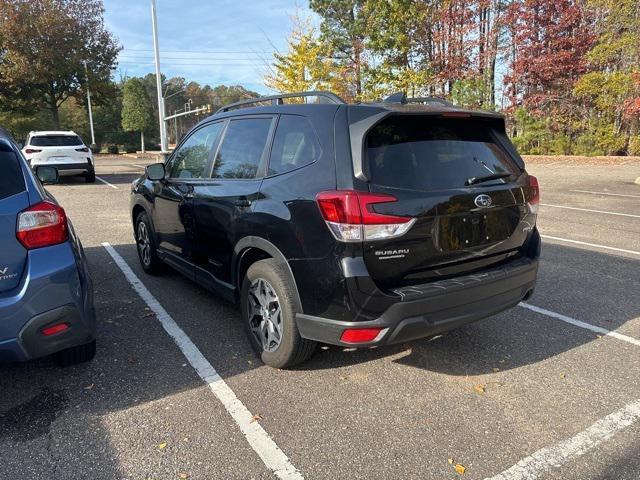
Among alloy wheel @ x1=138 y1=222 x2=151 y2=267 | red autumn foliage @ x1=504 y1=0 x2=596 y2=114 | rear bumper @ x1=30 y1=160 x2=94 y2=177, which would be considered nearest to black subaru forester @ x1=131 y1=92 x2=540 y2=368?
alloy wheel @ x1=138 y1=222 x2=151 y2=267

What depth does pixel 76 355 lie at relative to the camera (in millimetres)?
3307

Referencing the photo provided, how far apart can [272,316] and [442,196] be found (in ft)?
4.55

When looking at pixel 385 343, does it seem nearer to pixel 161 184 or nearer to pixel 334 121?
pixel 334 121

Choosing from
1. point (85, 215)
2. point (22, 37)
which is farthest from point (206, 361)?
point (22, 37)

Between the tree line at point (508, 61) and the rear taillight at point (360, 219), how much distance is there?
19592 millimetres

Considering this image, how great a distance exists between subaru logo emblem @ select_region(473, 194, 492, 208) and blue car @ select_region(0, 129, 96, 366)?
2465 millimetres

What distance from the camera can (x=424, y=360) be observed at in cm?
350

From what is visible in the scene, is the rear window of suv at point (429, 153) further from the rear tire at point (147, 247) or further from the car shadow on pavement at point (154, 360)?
the rear tire at point (147, 247)

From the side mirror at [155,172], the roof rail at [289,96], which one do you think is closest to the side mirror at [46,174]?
the side mirror at [155,172]

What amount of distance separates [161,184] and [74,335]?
7.76 ft

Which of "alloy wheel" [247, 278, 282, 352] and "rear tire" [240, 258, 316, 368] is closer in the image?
"rear tire" [240, 258, 316, 368]

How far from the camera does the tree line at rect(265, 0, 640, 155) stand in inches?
814

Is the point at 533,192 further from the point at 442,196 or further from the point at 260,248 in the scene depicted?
the point at 260,248

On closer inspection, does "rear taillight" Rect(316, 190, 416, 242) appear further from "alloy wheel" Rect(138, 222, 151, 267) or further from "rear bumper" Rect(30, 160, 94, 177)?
"rear bumper" Rect(30, 160, 94, 177)
